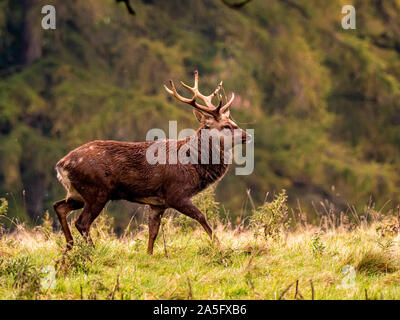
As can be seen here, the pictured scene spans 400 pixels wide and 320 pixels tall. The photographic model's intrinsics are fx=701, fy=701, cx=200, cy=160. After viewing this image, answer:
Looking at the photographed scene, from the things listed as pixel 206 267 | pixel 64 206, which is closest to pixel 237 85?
pixel 64 206

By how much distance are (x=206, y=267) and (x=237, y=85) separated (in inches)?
522

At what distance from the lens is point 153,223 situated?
773 cm

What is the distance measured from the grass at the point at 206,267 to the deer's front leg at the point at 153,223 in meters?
0.15

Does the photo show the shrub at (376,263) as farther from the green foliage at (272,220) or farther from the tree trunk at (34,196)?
the tree trunk at (34,196)

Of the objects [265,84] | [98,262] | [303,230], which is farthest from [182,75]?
[98,262]

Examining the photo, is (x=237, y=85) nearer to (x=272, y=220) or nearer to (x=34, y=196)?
(x=34, y=196)

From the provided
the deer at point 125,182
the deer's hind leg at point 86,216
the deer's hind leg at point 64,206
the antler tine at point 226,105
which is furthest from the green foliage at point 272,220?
the deer's hind leg at point 64,206

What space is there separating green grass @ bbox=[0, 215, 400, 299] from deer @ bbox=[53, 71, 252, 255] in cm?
33

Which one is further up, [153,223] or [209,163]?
[209,163]

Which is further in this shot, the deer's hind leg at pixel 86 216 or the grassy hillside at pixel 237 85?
the grassy hillside at pixel 237 85

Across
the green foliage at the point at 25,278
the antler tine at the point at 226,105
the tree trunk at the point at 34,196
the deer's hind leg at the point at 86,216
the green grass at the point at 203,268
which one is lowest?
the tree trunk at the point at 34,196

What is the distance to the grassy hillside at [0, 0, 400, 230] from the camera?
17.8 m

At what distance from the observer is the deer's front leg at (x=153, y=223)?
24.7 ft
